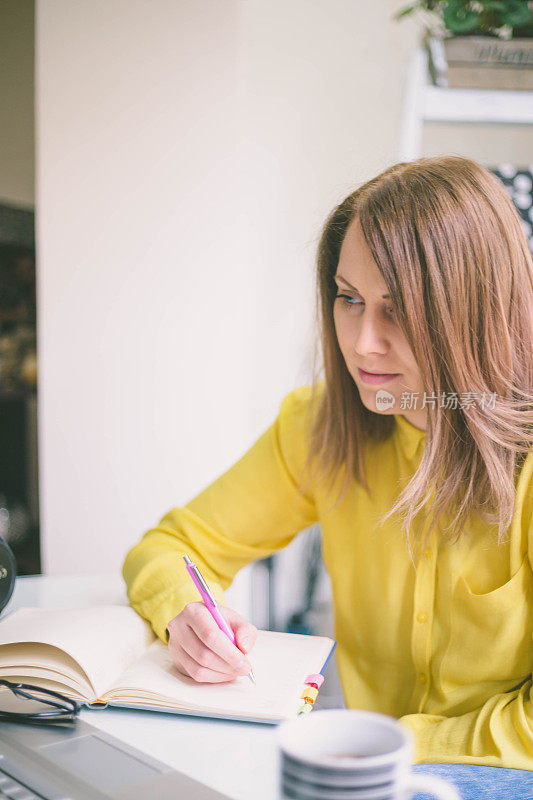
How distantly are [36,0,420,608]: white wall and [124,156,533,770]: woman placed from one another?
0.95 meters

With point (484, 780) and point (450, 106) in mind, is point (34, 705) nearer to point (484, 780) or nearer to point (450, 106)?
point (484, 780)

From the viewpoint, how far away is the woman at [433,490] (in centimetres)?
82

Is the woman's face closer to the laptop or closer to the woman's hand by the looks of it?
the woman's hand

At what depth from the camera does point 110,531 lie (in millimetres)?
1977

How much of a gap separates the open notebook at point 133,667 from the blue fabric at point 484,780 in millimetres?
155

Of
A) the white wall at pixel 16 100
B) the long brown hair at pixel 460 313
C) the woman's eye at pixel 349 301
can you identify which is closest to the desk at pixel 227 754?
the long brown hair at pixel 460 313

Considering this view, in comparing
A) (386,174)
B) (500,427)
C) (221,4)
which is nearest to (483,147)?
(221,4)

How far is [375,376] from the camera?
2.98 ft

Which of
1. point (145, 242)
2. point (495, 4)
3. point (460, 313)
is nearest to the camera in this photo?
point (460, 313)

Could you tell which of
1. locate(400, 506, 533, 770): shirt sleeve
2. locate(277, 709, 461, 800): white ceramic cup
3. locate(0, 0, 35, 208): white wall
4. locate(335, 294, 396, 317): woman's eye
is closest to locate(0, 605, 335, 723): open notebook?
locate(400, 506, 533, 770): shirt sleeve

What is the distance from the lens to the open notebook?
0.70m

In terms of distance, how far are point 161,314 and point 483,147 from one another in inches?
39.6

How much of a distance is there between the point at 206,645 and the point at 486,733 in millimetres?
326

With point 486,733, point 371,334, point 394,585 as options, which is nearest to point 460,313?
point 371,334
